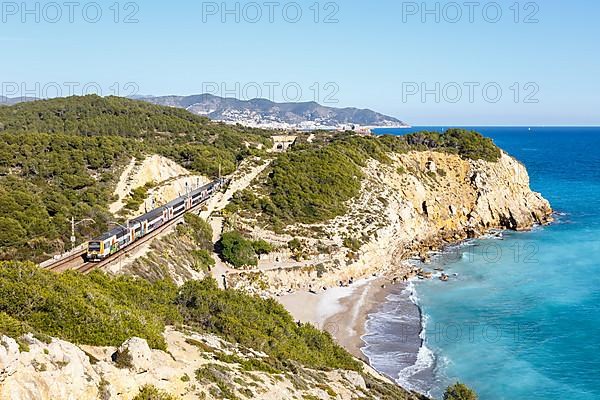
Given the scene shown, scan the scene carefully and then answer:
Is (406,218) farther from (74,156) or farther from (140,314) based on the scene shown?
(140,314)

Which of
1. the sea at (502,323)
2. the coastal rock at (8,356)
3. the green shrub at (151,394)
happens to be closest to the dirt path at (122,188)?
the sea at (502,323)

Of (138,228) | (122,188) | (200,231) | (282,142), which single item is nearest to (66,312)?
(138,228)

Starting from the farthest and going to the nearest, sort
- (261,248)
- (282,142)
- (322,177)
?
(282,142)
(322,177)
(261,248)

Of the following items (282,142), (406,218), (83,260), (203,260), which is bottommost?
(203,260)

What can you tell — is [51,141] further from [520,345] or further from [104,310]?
[520,345]

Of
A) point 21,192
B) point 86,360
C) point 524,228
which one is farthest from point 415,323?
point 524,228

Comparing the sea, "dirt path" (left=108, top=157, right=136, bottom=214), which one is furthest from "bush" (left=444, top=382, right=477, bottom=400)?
"dirt path" (left=108, top=157, right=136, bottom=214)

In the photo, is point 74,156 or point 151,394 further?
point 74,156
